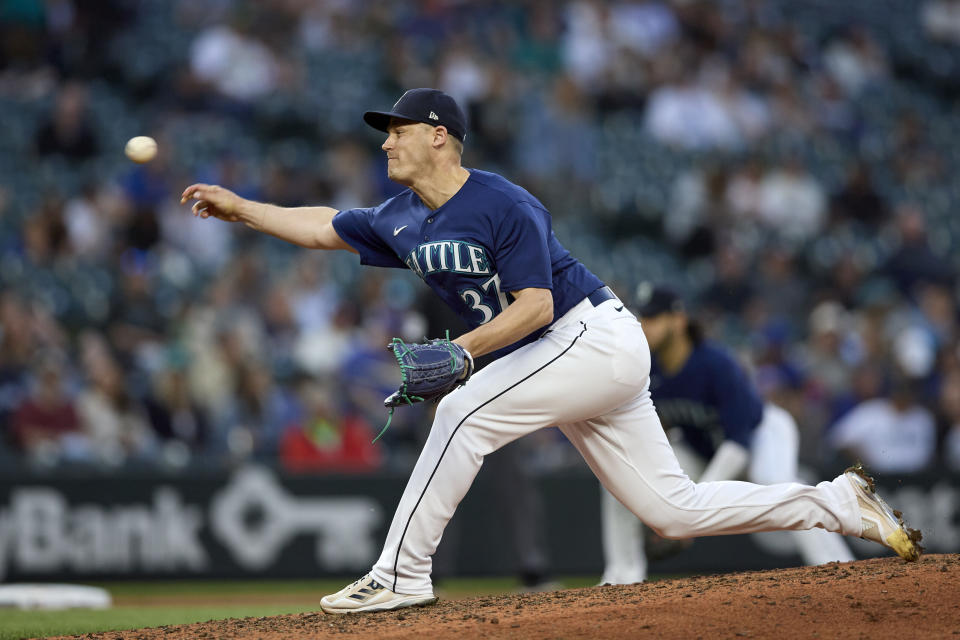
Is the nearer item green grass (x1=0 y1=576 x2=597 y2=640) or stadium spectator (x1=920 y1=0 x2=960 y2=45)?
green grass (x1=0 y1=576 x2=597 y2=640)

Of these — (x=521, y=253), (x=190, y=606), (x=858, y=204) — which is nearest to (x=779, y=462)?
(x=521, y=253)

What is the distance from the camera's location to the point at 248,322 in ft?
34.9

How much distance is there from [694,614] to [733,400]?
2777mm

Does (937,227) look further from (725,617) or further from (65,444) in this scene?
(725,617)

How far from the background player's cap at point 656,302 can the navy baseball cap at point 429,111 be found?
2533mm

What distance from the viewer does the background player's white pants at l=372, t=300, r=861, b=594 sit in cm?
443

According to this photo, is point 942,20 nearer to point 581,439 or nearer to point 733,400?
point 733,400

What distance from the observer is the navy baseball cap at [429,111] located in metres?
4.51

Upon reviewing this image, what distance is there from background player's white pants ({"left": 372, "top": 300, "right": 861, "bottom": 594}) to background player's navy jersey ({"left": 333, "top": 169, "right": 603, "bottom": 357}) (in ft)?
0.59

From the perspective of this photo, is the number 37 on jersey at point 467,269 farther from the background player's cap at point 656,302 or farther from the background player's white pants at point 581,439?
the background player's cap at point 656,302

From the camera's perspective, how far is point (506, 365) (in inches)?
178

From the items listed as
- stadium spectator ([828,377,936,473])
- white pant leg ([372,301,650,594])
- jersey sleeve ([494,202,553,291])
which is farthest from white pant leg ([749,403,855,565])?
stadium spectator ([828,377,936,473])

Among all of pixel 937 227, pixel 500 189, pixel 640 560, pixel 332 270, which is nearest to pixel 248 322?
pixel 332 270

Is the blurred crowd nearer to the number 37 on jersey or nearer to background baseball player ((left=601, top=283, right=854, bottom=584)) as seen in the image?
background baseball player ((left=601, top=283, right=854, bottom=584))
